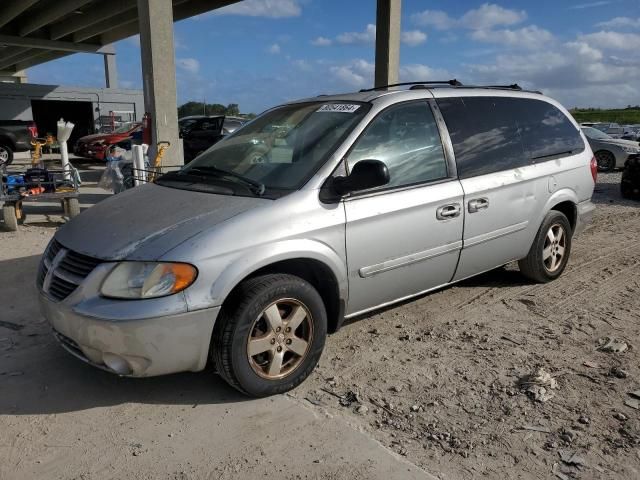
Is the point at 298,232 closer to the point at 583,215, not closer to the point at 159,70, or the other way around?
the point at 583,215

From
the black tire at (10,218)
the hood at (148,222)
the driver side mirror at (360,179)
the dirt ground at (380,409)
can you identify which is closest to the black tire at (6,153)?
the black tire at (10,218)

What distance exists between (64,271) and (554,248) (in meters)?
4.20

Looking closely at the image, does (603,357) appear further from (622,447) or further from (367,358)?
(367,358)

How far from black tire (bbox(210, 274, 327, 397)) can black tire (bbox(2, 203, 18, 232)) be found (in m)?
5.94

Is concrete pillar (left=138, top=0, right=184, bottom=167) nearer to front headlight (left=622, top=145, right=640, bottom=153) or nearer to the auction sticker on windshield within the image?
the auction sticker on windshield

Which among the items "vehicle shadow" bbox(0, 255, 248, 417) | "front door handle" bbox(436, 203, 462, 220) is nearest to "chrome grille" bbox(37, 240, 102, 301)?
"vehicle shadow" bbox(0, 255, 248, 417)

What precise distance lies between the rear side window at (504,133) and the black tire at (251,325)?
5.58 ft

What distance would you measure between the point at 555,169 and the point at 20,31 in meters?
27.7

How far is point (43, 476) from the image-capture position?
98.8 inches

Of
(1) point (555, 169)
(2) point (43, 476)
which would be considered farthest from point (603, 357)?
(2) point (43, 476)

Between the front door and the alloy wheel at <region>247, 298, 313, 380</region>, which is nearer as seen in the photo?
the alloy wheel at <region>247, 298, 313, 380</region>

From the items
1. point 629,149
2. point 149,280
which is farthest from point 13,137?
point 629,149

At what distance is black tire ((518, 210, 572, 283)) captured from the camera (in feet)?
16.0

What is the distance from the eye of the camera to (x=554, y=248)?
5.11 m
